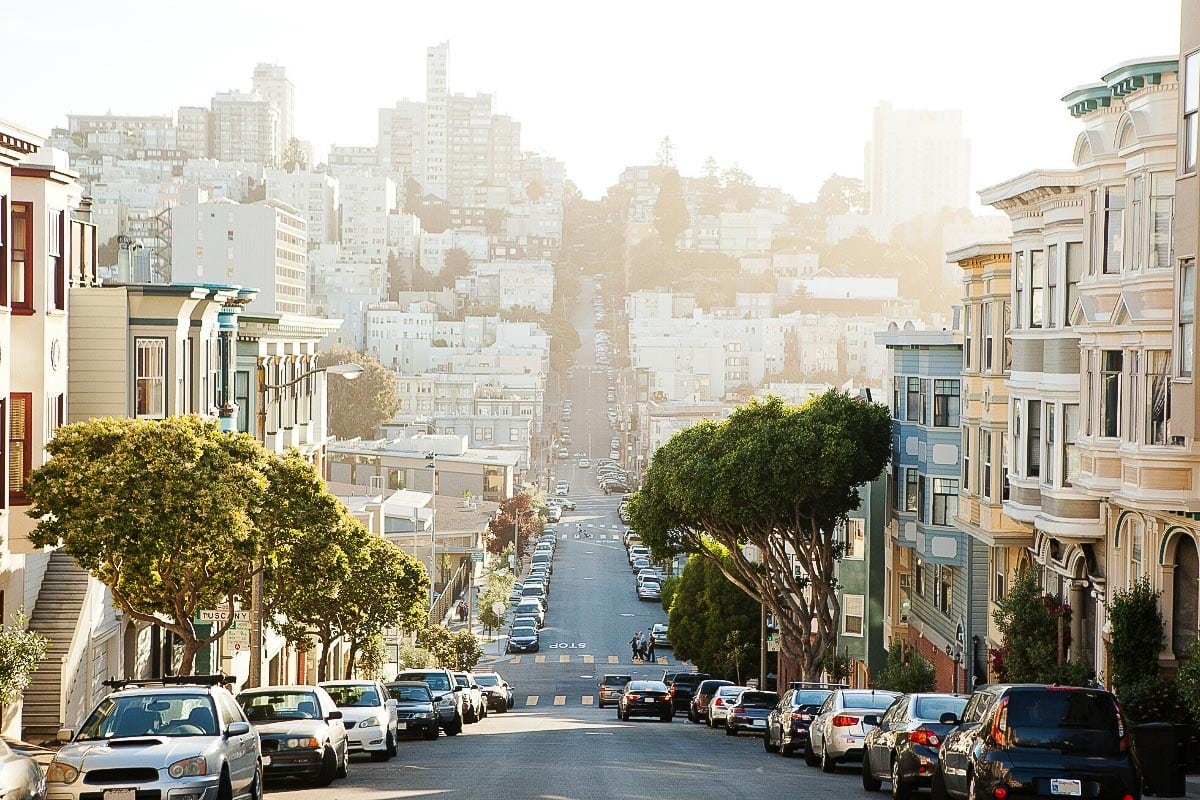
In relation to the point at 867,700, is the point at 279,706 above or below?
above

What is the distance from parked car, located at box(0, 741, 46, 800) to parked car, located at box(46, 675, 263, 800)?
860 mm

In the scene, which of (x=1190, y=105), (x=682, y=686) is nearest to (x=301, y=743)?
(x=1190, y=105)

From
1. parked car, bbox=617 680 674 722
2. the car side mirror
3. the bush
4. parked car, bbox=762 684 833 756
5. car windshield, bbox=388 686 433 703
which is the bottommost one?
parked car, bbox=617 680 674 722

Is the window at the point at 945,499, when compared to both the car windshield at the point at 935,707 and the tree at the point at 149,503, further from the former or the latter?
the car windshield at the point at 935,707

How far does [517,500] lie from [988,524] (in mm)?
112843

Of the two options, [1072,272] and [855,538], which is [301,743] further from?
[855,538]

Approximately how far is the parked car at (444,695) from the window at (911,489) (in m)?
17.5

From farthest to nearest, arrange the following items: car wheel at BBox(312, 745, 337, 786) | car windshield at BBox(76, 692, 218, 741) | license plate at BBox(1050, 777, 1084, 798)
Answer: car wheel at BBox(312, 745, 337, 786) < car windshield at BBox(76, 692, 218, 741) < license plate at BBox(1050, 777, 1084, 798)

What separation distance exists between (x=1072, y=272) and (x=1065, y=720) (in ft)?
60.8

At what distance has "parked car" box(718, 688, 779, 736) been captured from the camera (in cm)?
4312

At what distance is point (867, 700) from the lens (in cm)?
2816

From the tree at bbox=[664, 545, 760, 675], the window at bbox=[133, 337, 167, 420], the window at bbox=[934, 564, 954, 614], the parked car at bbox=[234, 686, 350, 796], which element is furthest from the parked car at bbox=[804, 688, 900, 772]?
the tree at bbox=[664, 545, 760, 675]

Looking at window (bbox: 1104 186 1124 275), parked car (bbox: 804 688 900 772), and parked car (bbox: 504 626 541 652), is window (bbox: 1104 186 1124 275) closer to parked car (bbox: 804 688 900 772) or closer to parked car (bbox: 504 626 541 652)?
parked car (bbox: 804 688 900 772)

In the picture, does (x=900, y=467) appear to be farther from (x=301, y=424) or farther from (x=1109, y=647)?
(x=1109, y=647)
